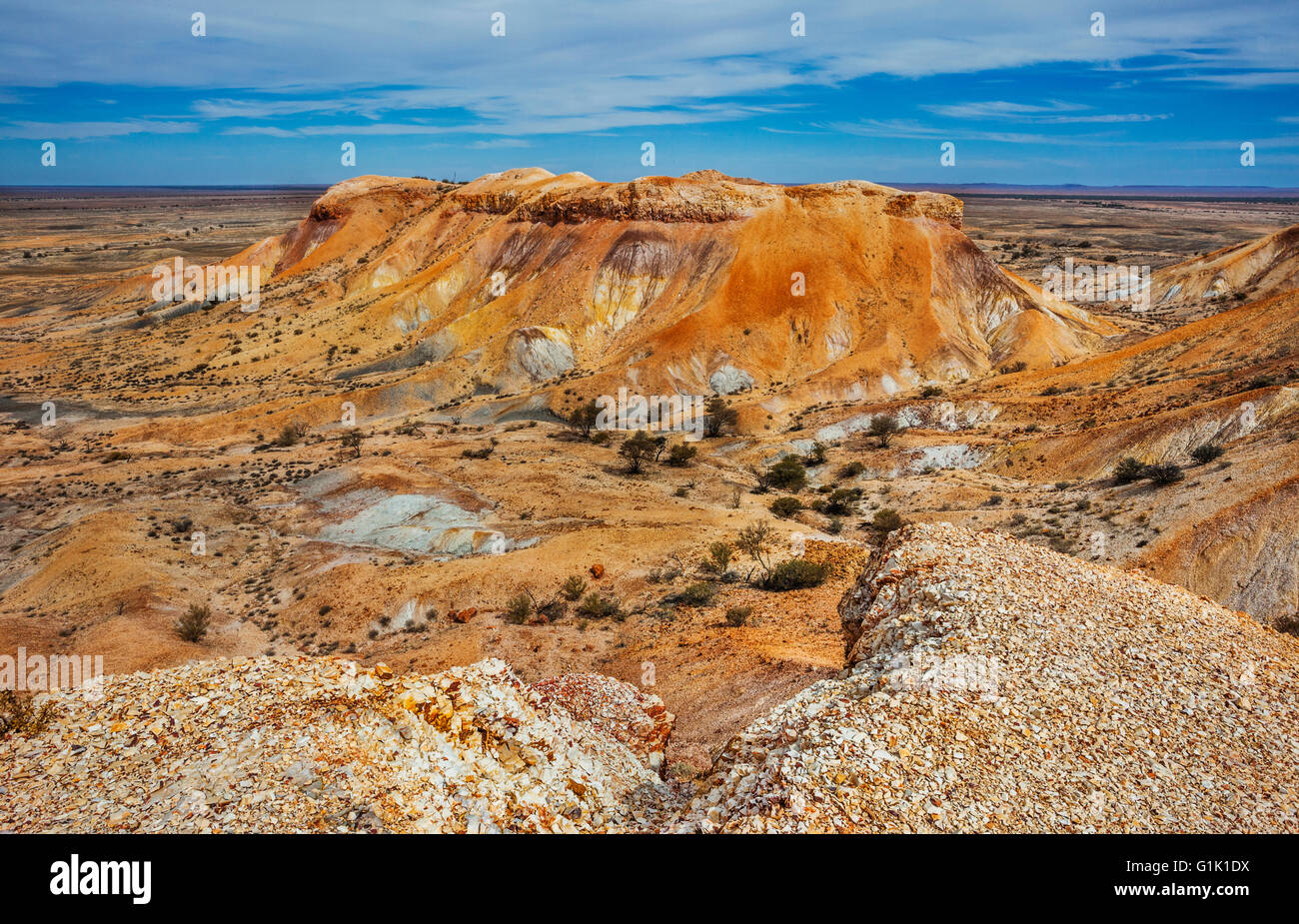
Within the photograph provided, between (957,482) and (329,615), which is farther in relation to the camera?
(957,482)

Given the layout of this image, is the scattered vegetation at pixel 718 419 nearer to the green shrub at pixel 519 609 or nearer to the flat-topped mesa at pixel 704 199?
the flat-topped mesa at pixel 704 199

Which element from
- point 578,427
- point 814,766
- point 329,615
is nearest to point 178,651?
point 329,615

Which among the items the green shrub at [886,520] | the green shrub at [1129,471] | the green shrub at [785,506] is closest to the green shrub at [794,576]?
the green shrub at [886,520]

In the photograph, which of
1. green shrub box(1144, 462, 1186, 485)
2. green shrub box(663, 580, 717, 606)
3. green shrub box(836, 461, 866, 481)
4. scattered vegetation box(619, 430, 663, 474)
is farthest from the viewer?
scattered vegetation box(619, 430, 663, 474)

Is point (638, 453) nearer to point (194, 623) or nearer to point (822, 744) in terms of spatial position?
point (194, 623)

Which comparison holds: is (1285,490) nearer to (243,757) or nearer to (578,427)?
(243,757)

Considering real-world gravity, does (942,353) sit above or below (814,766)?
above

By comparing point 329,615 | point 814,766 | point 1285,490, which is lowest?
point 329,615

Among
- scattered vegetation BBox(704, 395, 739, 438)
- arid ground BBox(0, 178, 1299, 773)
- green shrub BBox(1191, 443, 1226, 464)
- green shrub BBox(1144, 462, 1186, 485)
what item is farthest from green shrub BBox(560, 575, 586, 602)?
scattered vegetation BBox(704, 395, 739, 438)

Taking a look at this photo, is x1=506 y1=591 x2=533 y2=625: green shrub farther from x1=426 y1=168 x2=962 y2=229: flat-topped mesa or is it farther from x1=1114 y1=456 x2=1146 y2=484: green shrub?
x1=426 y1=168 x2=962 y2=229: flat-topped mesa
